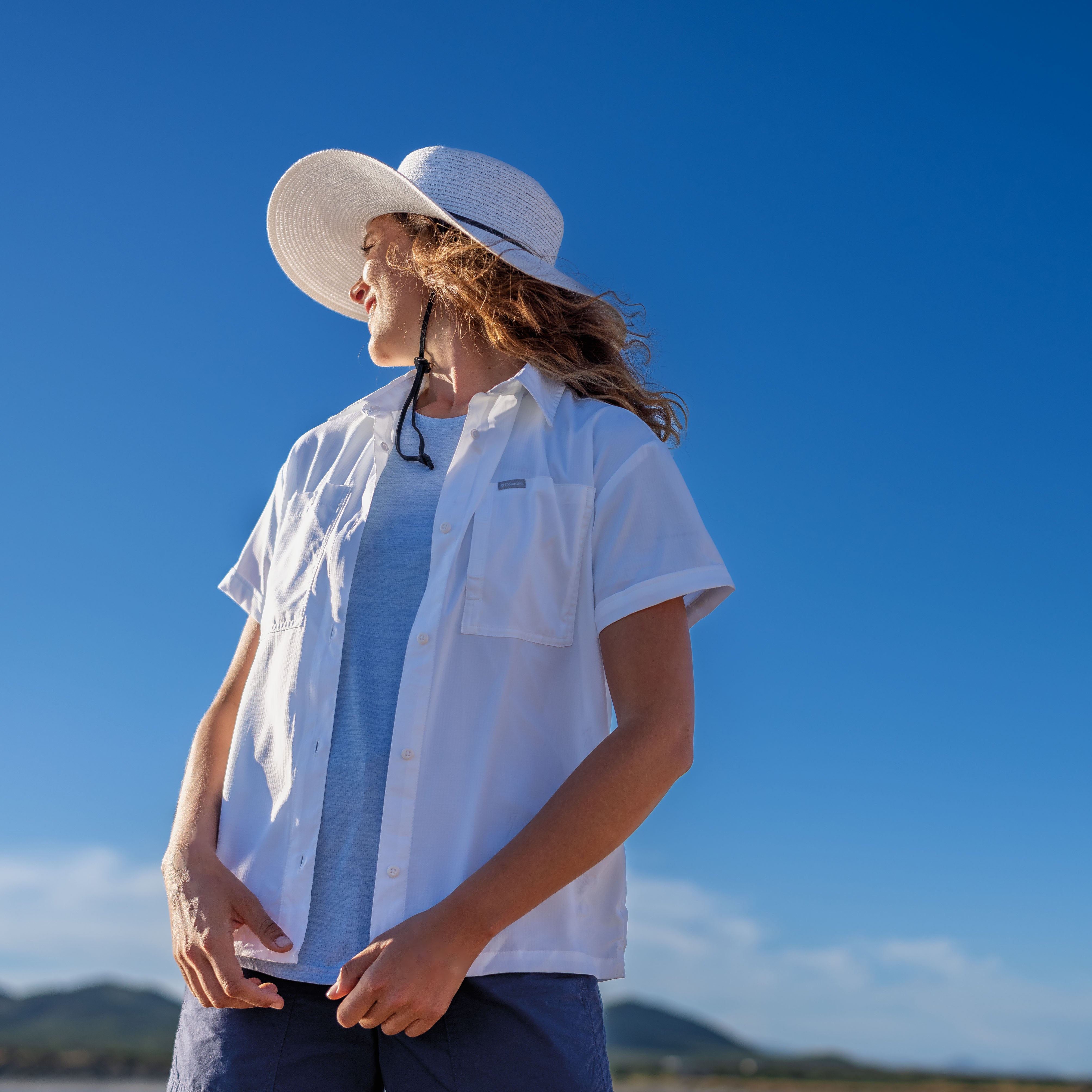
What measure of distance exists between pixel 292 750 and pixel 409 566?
0.45m

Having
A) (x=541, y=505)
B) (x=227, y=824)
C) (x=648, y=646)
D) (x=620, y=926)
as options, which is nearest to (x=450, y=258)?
(x=541, y=505)

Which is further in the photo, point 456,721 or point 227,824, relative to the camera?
point 227,824

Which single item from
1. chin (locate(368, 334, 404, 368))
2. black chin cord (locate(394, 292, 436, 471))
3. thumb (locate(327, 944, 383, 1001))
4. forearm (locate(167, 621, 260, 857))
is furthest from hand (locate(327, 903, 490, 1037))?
chin (locate(368, 334, 404, 368))

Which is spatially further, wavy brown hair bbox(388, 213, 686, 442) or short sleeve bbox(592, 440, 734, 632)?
wavy brown hair bbox(388, 213, 686, 442)

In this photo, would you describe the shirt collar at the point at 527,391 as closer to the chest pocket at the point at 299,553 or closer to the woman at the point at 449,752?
the woman at the point at 449,752

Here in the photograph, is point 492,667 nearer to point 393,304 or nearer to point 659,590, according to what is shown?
point 659,590

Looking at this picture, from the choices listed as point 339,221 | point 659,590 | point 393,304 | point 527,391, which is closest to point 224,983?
point 659,590

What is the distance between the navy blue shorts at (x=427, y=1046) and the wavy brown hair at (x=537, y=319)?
4.37 feet

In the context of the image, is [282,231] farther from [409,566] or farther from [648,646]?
[648,646]

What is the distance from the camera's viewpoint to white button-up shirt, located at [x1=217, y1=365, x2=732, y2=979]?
5.81 feet

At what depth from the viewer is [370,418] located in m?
2.54

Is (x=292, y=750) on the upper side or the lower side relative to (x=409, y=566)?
lower

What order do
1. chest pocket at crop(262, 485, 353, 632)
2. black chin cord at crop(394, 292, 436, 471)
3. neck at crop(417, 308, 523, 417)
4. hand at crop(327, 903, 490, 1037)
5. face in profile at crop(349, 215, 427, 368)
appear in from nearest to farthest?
hand at crop(327, 903, 490, 1037) < chest pocket at crop(262, 485, 353, 632) < black chin cord at crop(394, 292, 436, 471) < neck at crop(417, 308, 523, 417) < face in profile at crop(349, 215, 427, 368)

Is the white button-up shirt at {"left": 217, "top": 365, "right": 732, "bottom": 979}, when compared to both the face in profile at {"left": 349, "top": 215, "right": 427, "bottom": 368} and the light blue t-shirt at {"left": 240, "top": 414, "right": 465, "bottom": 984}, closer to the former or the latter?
the light blue t-shirt at {"left": 240, "top": 414, "right": 465, "bottom": 984}
